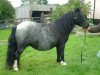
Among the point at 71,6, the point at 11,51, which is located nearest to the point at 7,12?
the point at 71,6

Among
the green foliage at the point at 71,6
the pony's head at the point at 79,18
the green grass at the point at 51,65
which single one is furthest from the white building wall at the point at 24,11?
the pony's head at the point at 79,18

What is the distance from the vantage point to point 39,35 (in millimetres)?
8227

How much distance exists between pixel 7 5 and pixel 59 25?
3582cm

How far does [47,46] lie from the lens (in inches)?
331

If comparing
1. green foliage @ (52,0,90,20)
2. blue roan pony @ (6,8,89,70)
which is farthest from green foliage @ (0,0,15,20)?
blue roan pony @ (6,8,89,70)

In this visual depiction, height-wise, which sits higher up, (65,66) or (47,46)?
(47,46)

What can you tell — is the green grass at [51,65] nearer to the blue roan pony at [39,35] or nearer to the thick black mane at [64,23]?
the blue roan pony at [39,35]

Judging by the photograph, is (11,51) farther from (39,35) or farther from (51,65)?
(51,65)

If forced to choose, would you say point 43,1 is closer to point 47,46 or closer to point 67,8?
point 67,8

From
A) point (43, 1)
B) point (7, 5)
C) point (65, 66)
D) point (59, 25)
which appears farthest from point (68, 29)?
point (43, 1)

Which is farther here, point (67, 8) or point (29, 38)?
point (67, 8)

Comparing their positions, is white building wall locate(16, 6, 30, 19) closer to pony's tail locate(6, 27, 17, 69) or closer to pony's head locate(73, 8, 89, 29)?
pony's head locate(73, 8, 89, 29)

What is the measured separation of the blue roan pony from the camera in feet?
26.6

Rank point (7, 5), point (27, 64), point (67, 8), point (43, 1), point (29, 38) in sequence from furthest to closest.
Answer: point (43, 1), point (7, 5), point (67, 8), point (27, 64), point (29, 38)
